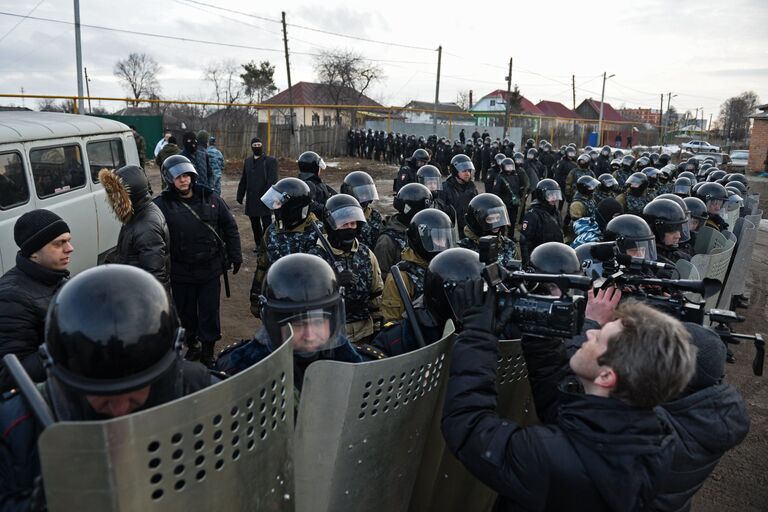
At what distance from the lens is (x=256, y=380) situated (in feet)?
4.35

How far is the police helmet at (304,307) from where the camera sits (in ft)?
7.08

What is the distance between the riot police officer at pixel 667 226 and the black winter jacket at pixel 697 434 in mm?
2859

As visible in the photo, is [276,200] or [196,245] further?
[196,245]

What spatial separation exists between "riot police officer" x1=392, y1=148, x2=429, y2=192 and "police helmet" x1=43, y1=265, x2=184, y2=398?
7.45 m

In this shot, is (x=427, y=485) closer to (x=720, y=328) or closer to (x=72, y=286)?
(x=720, y=328)

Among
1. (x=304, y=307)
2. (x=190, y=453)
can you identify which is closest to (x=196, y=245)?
(x=304, y=307)

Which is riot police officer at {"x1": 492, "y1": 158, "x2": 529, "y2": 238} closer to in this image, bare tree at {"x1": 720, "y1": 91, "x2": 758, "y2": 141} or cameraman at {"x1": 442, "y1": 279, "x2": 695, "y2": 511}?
cameraman at {"x1": 442, "y1": 279, "x2": 695, "y2": 511}

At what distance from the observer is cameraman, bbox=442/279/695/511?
1501 millimetres

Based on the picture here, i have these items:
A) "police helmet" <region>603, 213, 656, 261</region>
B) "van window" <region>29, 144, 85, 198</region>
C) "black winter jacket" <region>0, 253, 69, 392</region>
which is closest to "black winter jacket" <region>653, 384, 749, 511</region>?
"police helmet" <region>603, 213, 656, 261</region>

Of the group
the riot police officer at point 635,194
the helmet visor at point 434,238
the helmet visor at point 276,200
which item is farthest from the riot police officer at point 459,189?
the helmet visor at point 434,238

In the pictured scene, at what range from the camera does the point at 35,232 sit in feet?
9.63

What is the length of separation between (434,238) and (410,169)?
6088mm

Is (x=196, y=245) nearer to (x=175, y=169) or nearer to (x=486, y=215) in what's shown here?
(x=175, y=169)

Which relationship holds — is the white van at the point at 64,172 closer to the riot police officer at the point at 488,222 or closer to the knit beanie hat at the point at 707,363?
the riot police officer at the point at 488,222
